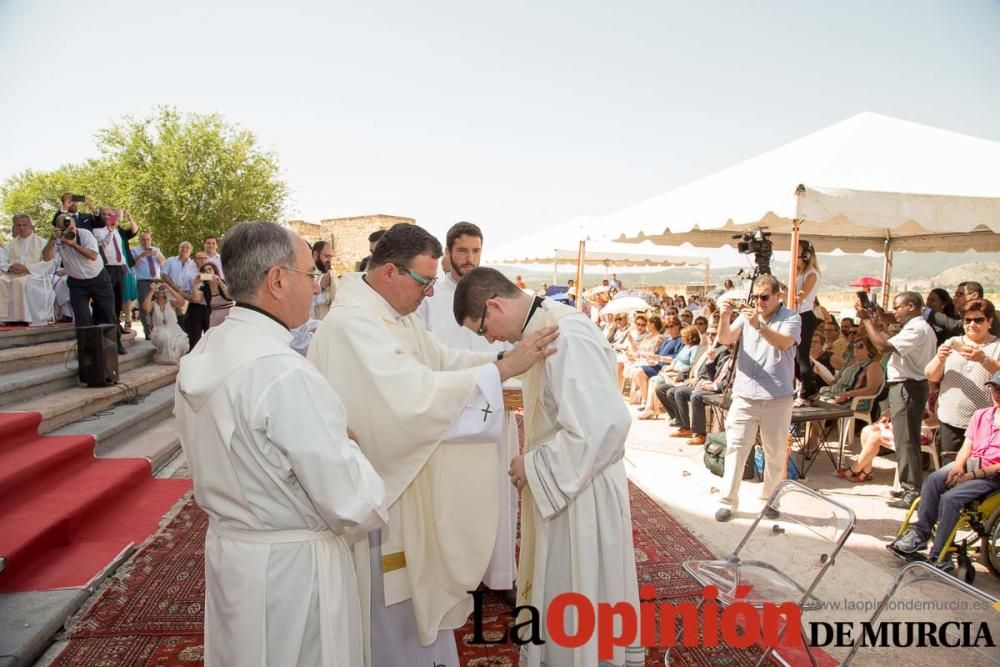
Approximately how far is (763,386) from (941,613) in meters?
2.01

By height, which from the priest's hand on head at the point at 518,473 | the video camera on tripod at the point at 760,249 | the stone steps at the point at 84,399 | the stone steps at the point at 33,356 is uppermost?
the video camera on tripod at the point at 760,249

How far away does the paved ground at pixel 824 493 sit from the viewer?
388 centimetres

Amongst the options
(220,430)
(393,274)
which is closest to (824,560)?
(393,274)

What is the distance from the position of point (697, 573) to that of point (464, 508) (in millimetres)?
1482

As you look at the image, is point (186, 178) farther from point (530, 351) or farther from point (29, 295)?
point (530, 351)

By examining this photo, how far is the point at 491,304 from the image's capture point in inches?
96.3

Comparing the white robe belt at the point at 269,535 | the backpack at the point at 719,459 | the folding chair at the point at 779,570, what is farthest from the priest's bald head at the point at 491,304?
the backpack at the point at 719,459

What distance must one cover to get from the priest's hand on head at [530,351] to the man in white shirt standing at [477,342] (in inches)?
37.2

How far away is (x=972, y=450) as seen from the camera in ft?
13.3

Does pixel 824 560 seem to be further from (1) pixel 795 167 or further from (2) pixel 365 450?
(1) pixel 795 167

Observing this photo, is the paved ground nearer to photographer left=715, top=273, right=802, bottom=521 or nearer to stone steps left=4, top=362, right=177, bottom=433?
photographer left=715, top=273, right=802, bottom=521

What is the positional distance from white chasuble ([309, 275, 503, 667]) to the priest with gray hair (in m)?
0.45

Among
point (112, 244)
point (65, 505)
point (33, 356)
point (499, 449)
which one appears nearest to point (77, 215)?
point (112, 244)

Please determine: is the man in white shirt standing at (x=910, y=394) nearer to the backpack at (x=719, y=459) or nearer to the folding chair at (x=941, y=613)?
the backpack at (x=719, y=459)
